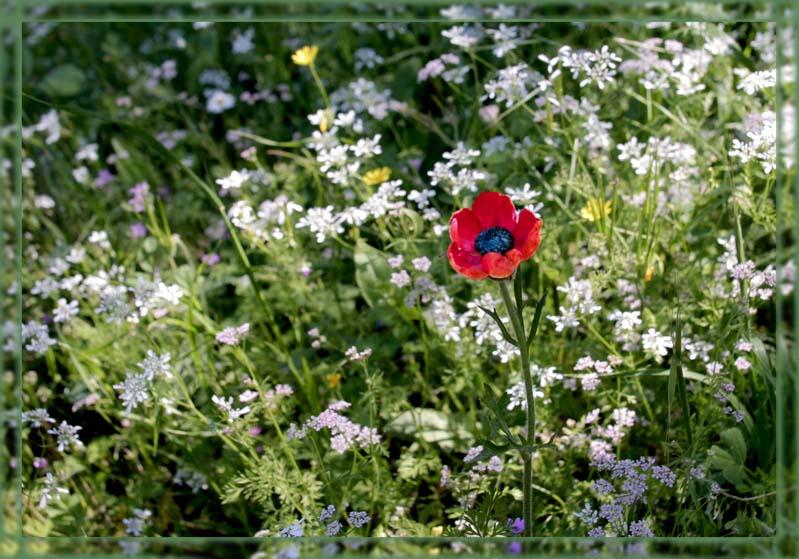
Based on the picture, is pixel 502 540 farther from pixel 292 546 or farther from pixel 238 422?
pixel 238 422

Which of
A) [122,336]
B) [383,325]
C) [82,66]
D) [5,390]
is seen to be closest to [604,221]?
[383,325]

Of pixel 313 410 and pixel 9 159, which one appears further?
pixel 9 159

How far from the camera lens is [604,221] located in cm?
183

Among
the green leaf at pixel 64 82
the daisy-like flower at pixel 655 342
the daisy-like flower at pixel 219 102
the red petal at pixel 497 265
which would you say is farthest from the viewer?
the green leaf at pixel 64 82

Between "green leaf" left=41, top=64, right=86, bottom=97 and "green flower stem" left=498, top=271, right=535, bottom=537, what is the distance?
1.75m

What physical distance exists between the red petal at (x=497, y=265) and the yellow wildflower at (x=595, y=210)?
588 millimetres

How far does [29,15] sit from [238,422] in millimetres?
1701

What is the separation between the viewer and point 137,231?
91.2 inches

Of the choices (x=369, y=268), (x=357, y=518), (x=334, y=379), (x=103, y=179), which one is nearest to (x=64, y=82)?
(x=103, y=179)

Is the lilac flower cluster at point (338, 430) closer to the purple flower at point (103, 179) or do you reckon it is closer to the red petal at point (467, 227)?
the red petal at point (467, 227)

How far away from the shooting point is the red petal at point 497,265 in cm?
128

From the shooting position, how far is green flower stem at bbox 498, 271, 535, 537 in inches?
52.7

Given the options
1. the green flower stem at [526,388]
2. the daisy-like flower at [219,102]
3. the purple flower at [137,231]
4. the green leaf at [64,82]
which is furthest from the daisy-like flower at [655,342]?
the green leaf at [64,82]

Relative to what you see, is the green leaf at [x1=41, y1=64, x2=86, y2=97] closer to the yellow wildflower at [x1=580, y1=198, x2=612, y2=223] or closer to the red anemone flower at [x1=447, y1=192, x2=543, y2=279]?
the yellow wildflower at [x1=580, y1=198, x2=612, y2=223]
